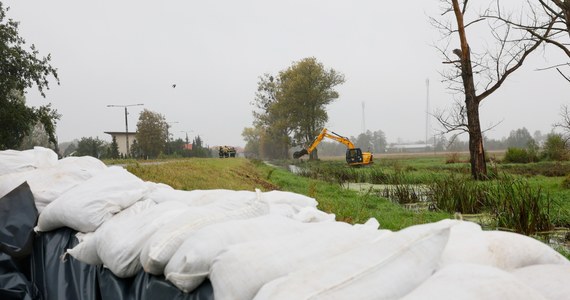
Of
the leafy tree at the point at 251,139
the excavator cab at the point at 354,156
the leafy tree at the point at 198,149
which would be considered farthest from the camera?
the leafy tree at the point at 251,139

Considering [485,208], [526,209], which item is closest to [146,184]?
[526,209]

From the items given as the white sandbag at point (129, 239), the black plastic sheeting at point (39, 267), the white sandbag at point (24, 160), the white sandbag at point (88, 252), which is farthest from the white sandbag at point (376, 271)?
the white sandbag at point (24, 160)

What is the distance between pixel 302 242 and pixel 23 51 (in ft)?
76.8

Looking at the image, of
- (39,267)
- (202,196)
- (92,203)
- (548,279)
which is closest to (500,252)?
(548,279)

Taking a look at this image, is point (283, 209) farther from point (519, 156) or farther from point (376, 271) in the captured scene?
point (519, 156)

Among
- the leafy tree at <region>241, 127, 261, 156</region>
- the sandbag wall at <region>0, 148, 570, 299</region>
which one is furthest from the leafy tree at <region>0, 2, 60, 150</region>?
the leafy tree at <region>241, 127, 261, 156</region>

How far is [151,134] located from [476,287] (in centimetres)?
3708

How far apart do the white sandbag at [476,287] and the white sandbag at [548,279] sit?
5cm

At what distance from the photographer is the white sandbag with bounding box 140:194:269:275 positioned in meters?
1.60

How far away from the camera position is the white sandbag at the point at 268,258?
1219mm

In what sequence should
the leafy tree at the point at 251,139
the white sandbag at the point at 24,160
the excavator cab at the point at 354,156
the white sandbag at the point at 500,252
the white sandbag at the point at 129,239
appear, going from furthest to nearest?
1. the leafy tree at the point at 251,139
2. the excavator cab at the point at 354,156
3. the white sandbag at the point at 24,160
4. the white sandbag at the point at 129,239
5. the white sandbag at the point at 500,252

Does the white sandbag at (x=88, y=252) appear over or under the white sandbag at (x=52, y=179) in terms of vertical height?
under

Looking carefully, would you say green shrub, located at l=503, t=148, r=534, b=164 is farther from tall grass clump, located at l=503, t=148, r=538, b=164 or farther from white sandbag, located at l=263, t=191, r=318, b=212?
white sandbag, located at l=263, t=191, r=318, b=212

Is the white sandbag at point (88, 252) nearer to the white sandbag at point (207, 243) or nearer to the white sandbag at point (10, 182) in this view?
the white sandbag at point (207, 243)
